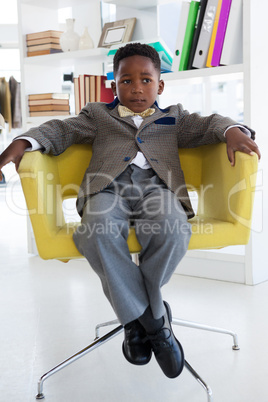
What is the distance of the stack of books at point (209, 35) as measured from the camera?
7.29 feet

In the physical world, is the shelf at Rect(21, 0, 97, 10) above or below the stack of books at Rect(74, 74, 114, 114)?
above

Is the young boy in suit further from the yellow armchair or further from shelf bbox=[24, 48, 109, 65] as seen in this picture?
shelf bbox=[24, 48, 109, 65]

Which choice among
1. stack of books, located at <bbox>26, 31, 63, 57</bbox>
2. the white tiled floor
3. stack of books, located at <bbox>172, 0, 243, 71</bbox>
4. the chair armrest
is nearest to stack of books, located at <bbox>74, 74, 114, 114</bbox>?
stack of books, located at <bbox>26, 31, 63, 57</bbox>

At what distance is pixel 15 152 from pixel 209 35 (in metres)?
1.24

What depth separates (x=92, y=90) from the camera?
279 centimetres

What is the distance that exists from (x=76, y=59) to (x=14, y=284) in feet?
4.28

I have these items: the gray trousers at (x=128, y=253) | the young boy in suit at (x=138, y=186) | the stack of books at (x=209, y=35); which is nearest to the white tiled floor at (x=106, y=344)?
the young boy in suit at (x=138, y=186)

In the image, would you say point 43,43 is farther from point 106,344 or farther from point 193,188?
point 106,344

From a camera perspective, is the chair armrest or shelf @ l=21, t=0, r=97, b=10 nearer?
the chair armrest

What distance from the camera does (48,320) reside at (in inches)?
77.0

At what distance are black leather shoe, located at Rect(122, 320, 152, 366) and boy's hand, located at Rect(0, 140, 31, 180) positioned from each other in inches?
22.4

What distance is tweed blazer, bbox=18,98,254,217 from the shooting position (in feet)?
5.12

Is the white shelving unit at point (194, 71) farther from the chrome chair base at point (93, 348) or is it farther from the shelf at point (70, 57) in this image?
the chrome chair base at point (93, 348)

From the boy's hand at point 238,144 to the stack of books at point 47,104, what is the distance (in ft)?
5.31
